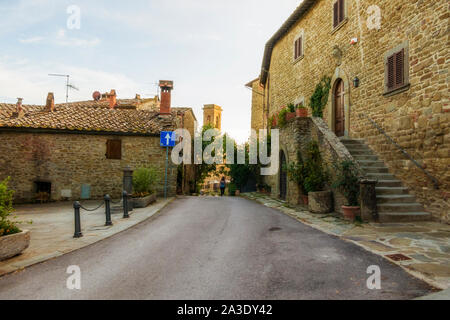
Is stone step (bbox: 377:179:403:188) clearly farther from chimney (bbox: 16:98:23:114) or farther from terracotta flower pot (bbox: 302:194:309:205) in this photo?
chimney (bbox: 16:98:23:114)

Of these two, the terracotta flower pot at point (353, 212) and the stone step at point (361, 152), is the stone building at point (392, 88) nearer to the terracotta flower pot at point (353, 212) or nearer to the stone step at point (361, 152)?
the stone step at point (361, 152)

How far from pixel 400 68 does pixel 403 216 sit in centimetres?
427

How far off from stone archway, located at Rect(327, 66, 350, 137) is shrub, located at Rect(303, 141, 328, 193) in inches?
88.1

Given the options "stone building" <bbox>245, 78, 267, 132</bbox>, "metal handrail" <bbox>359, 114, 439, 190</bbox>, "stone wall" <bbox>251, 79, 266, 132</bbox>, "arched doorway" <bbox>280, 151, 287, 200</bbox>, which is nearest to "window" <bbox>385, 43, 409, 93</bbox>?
"metal handrail" <bbox>359, 114, 439, 190</bbox>

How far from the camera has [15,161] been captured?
13.6 metres

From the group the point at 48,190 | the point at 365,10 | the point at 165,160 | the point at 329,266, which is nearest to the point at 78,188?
the point at 48,190

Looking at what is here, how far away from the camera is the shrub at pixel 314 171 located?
8.48 meters

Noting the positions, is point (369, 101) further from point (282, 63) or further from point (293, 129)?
point (282, 63)

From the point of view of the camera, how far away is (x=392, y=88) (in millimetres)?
7762

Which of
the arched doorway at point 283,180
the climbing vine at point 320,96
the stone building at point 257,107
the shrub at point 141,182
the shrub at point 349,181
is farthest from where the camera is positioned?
the stone building at point 257,107

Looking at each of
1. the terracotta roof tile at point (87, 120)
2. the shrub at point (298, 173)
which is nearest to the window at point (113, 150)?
the terracotta roof tile at point (87, 120)

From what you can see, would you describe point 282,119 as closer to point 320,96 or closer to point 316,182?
point 320,96

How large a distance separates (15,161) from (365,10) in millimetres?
17395

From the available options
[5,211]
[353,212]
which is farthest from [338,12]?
[5,211]
